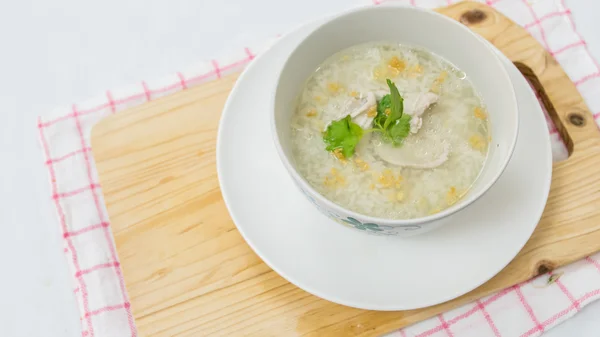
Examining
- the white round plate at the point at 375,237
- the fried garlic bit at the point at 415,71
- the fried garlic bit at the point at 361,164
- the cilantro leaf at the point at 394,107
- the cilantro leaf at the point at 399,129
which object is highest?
the fried garlic bit at the point at 415,71

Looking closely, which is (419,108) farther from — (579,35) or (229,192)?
(579,35)

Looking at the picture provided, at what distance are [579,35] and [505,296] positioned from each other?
39.2 inches

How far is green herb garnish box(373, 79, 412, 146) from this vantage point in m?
1.44

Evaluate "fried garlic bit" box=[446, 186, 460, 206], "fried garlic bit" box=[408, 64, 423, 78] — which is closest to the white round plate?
"fried garlic bit" box=[446, 186, 460, 206]

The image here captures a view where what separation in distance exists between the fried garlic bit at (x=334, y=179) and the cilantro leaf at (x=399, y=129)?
162mm

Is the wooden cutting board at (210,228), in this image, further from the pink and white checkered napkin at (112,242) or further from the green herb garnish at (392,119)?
the green herb garnish at (392,119)

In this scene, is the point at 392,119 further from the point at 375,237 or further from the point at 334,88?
the point at 375,237

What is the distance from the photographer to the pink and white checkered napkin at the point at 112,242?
1594 millimetres

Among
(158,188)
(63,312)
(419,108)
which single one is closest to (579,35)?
(419,108)

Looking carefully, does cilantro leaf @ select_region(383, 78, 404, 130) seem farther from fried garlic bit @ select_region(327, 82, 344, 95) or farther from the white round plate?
the white round plate

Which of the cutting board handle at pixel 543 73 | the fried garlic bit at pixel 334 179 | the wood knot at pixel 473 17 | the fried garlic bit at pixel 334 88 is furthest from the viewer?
the wood knot at pixel 473 17

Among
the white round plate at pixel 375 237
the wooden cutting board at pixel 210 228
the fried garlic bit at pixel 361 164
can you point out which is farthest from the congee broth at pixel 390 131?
the wooden cutting board at pixel 210 228

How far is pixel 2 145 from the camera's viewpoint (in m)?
2.00

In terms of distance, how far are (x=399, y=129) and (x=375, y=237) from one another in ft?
0.90
